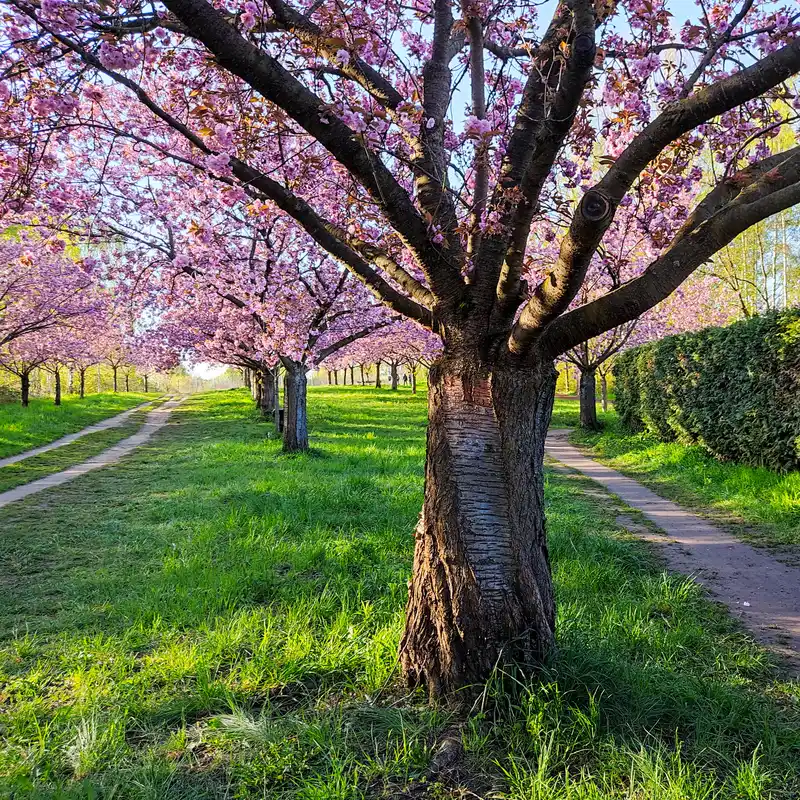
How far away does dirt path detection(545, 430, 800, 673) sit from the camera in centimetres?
408

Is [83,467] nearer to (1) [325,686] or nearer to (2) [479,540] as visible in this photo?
(1) [325,686]

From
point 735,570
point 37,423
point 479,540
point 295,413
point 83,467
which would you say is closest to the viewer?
point 479,540

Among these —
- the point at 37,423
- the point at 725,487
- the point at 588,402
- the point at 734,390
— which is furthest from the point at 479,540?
the point at 37,423

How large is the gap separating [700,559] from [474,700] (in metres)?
4.01

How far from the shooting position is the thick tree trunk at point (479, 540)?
2.83 meters

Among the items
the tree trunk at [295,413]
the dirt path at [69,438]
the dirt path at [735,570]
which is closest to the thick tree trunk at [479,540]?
the dirt path at [735,570]

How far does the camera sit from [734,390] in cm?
962

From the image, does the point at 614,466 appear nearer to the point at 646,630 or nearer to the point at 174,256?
the point at 646,630

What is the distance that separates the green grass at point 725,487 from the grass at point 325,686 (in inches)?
68.7

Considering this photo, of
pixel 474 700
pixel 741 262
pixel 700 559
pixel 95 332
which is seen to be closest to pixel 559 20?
pixel 474 700

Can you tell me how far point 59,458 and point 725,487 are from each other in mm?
13629

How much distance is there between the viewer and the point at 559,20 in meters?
2.84

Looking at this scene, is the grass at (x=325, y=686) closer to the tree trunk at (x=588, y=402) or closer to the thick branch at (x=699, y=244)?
the thick branch at (x=699, y=244)

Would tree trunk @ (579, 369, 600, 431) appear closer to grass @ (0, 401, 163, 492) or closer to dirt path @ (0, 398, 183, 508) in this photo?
dirt path @ (0, 398, 183, 508)
